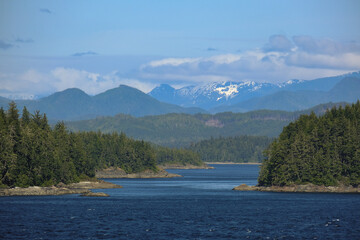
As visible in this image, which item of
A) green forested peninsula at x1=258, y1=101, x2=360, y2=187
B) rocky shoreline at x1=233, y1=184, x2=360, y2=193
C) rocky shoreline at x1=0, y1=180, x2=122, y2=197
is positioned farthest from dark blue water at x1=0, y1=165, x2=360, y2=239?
green forested peninsula at x1=258, y1=101, x2=360, y2=187

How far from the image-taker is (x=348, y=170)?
15525 cm

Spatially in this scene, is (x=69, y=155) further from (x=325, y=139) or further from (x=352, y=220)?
(x=352, y=220)

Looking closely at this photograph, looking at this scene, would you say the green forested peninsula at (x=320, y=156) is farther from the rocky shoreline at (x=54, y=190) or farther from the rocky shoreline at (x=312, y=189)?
the rocky shoreline at (x=54, y=190)

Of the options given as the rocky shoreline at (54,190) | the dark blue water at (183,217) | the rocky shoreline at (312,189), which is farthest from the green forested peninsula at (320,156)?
the rocky shoreline at (54,190)

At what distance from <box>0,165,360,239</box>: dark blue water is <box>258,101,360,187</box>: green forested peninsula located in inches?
331

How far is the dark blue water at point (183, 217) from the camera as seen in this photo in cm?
8356

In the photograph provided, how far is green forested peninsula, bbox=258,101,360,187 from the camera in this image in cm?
15438

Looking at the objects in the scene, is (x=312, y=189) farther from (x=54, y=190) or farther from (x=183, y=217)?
(x=54, y=190)

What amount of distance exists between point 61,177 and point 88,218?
5927cm

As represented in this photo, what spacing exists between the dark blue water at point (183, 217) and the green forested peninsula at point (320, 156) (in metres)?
8.40

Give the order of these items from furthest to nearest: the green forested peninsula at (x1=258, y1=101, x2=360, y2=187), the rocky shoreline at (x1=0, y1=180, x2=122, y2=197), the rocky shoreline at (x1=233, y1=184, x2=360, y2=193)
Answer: the rocky shoreline at (x1=233, y1=184, x2=360, y2=193) < the green forested peninsula at (x1=258, y1=101, x2=360, y2=187) < the rocky shoreline at (x1=0, y1=180, x2=122, y2=197)

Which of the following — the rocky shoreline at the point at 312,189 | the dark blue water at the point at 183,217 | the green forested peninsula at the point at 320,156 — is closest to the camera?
the dark blue water at the point at 183,217

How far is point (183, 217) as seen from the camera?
105125 mm

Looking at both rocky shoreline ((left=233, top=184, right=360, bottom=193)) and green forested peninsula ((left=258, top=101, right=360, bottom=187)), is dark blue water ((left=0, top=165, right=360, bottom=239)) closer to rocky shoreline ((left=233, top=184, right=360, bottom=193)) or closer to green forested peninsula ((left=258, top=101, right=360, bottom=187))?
rocky shoreline ((left=233, top=184, right=360, bottom=193))
